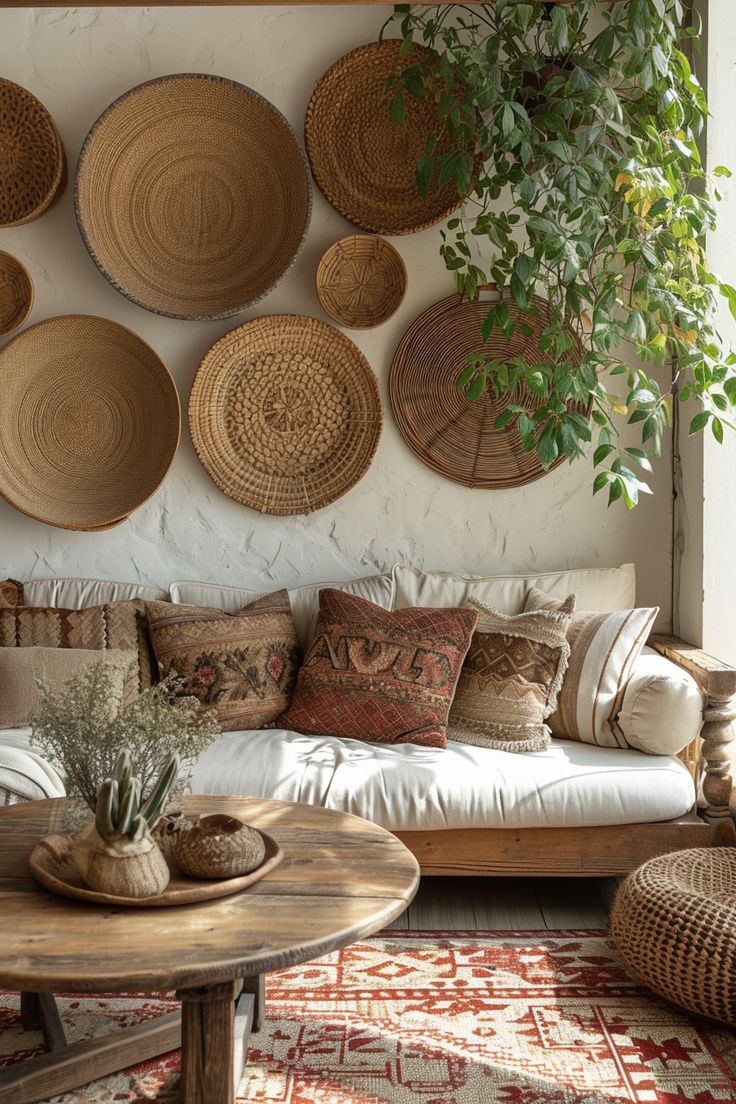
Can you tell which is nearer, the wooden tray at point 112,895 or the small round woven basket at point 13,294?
the wooden tray at point 112,895

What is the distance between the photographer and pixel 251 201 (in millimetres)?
3525

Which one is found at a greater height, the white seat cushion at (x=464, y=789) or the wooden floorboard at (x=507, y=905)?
the white seat cushion at (x=464, y=789)

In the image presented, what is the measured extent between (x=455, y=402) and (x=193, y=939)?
2368mm

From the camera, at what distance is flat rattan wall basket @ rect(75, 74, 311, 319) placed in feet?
11.3

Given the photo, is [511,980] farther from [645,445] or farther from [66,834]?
[645,445]

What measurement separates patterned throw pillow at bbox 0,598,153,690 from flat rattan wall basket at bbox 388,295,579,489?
1.11 meters

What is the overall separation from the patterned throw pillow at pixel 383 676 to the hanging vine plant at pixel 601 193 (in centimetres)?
62

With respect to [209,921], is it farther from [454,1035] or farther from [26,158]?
[26,158]

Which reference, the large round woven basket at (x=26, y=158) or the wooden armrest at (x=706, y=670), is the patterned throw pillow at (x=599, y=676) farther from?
the large round woven basket at (x=26, y=158)

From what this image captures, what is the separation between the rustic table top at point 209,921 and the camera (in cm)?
142

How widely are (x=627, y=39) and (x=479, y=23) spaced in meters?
0.71

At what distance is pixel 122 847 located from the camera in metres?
1.64

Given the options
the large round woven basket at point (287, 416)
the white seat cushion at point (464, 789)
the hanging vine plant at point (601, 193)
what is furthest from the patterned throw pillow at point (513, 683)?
the large round woven basket at point (287, 416)

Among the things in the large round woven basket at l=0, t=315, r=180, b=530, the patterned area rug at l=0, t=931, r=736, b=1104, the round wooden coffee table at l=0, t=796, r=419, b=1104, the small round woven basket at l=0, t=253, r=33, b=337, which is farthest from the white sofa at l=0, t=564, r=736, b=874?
the small round woven basket at l=0, t=253, r=33, b=337
